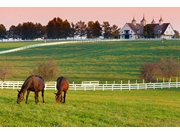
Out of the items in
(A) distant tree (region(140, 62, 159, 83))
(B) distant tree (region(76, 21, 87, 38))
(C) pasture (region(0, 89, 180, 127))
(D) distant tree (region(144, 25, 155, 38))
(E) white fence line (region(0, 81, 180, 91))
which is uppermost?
(B) distant tree (region(76, 21, 87, 38))

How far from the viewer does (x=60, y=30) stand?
106m

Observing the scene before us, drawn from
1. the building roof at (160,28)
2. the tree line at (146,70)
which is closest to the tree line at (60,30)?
the building roof at (160,28)

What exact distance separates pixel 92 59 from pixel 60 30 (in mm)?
51206

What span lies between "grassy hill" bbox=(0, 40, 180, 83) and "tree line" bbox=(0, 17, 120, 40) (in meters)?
30.7

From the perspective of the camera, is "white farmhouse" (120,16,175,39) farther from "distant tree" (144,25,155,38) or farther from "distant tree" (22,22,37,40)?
"distant tree" (22,22,37,40)

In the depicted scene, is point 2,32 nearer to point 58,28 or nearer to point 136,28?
point 58,28

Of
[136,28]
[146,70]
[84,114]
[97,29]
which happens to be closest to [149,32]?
[136,28]

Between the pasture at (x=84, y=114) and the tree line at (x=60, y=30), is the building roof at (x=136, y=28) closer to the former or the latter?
the tree line at (x=60, y=30)

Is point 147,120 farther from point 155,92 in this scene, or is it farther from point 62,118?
point 155,92

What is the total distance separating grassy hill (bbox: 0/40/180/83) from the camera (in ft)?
137

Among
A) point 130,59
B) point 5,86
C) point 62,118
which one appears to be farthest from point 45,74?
point 130,59

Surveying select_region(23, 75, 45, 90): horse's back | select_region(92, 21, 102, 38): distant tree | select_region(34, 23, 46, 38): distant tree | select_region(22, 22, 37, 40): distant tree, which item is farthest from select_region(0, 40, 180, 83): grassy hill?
select_region(22, 22, 37, 40): distant tree

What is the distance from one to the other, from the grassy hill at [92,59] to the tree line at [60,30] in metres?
30.7

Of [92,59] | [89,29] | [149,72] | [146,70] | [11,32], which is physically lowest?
[149,72]
